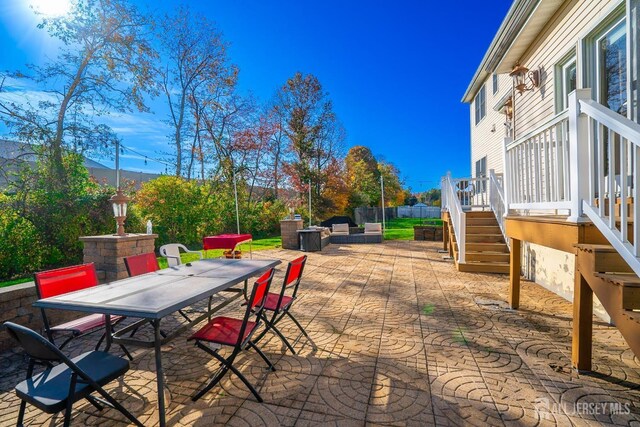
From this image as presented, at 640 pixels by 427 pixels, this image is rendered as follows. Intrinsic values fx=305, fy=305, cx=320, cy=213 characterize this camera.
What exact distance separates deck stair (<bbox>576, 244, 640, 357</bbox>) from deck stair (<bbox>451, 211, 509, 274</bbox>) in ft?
14.7

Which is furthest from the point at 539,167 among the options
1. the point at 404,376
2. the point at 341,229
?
the point at 341,229

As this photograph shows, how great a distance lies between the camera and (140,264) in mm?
3764

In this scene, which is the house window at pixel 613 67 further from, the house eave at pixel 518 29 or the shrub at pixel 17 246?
the shrub at pixel 17 246

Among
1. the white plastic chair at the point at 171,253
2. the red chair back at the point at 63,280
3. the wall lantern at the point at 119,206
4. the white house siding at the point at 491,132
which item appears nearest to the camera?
the red chair back at the point at 63,280

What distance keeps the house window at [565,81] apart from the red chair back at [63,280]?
723 cm

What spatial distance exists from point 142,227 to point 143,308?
7928 millimetres

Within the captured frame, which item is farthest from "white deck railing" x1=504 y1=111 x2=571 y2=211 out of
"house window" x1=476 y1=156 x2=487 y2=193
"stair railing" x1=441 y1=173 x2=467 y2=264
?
"house window" x1=476 y1=156 x2=487 y2=193

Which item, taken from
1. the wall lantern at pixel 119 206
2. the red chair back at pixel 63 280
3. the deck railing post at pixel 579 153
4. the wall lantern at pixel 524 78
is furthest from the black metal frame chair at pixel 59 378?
the wall lantern at pixel 524 78

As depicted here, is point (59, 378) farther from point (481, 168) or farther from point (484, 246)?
point (481, 168)

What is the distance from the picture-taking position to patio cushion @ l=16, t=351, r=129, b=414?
1737 millimetres

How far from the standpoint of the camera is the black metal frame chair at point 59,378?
1.70m

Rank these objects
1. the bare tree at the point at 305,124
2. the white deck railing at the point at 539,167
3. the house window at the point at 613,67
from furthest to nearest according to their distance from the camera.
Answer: the bare tree at the point at 305,124
the house window at the point at 613,67
the white deck railing at the point at 539,167

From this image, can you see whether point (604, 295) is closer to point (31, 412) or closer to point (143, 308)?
point (143, 308)

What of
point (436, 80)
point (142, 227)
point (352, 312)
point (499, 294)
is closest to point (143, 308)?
point (352, 312)
